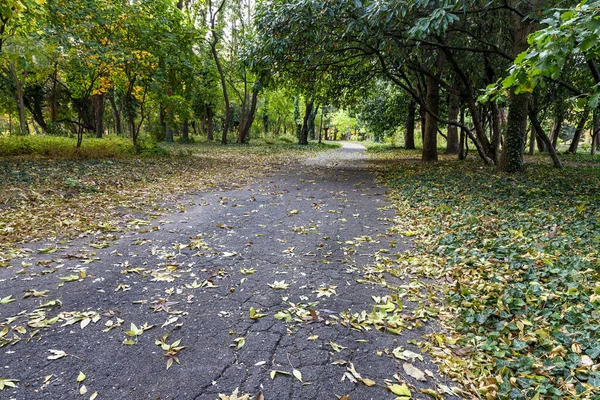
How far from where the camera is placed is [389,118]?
20172mm

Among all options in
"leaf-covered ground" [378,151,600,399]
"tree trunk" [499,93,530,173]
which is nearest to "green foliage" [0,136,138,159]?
"leaf-covered ground" [378,151,600,399]

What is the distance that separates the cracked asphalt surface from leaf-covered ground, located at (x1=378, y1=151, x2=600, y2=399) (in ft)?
1.02

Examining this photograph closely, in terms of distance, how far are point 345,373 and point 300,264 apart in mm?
1601

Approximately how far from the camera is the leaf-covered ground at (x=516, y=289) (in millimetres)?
1910

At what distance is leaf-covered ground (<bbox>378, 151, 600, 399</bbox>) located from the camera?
6.27 feet

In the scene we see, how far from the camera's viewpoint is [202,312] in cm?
261

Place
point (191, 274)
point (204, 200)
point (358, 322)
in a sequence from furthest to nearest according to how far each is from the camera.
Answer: point (204, 200) → point (191, 274) → point (358, 322)

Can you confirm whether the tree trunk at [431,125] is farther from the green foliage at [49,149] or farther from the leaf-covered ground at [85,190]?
the green foliage at [49,149]

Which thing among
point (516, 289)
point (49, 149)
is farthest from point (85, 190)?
point (516, 289)

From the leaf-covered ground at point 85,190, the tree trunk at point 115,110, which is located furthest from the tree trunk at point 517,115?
the tree trunk at point 115,110

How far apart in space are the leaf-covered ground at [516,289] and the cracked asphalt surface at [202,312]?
311mm

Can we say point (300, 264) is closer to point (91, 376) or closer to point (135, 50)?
point (91, 376)

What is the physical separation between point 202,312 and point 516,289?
8.60ft

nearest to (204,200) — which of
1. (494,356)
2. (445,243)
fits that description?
(445,243)
